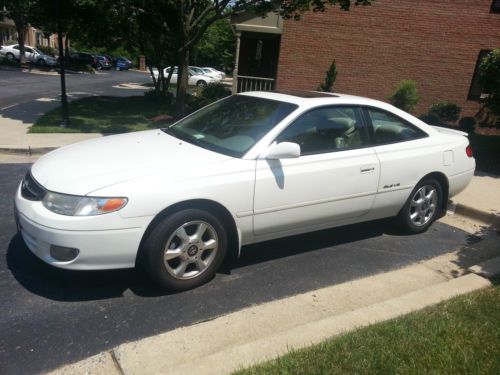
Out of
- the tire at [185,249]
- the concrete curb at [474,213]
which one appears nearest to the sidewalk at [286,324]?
the tire at [185,249]

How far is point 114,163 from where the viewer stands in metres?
3.53

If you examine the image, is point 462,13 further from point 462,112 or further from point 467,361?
point 467,361

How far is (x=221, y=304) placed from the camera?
3.47m

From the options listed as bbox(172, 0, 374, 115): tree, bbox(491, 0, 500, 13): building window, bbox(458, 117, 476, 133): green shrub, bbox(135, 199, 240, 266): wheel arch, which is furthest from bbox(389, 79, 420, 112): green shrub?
bbox(135, 199, 240, 266): wheel arch

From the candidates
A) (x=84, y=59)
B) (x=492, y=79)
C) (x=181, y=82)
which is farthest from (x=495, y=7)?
(x=84, y=59)

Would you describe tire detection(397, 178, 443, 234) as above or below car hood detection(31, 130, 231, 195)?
below

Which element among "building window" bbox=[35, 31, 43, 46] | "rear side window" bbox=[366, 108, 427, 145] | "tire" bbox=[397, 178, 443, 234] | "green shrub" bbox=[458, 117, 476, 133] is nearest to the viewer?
"rear side window" bbox=[366, 108, 427, 145]

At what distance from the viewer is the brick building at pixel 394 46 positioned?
49.4ft

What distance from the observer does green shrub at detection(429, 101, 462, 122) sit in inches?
577

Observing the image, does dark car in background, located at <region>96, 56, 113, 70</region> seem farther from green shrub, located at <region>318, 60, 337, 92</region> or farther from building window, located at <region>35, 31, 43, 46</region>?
green shrub, located at <region>318, 60, 337, 92</region>

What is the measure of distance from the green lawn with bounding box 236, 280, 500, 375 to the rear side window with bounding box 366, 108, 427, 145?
1.93 meters

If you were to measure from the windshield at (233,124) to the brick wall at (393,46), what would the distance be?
11.1m

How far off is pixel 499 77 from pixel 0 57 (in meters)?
37.0

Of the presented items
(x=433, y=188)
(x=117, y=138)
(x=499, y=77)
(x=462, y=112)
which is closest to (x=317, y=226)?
(x=433, y=188)
